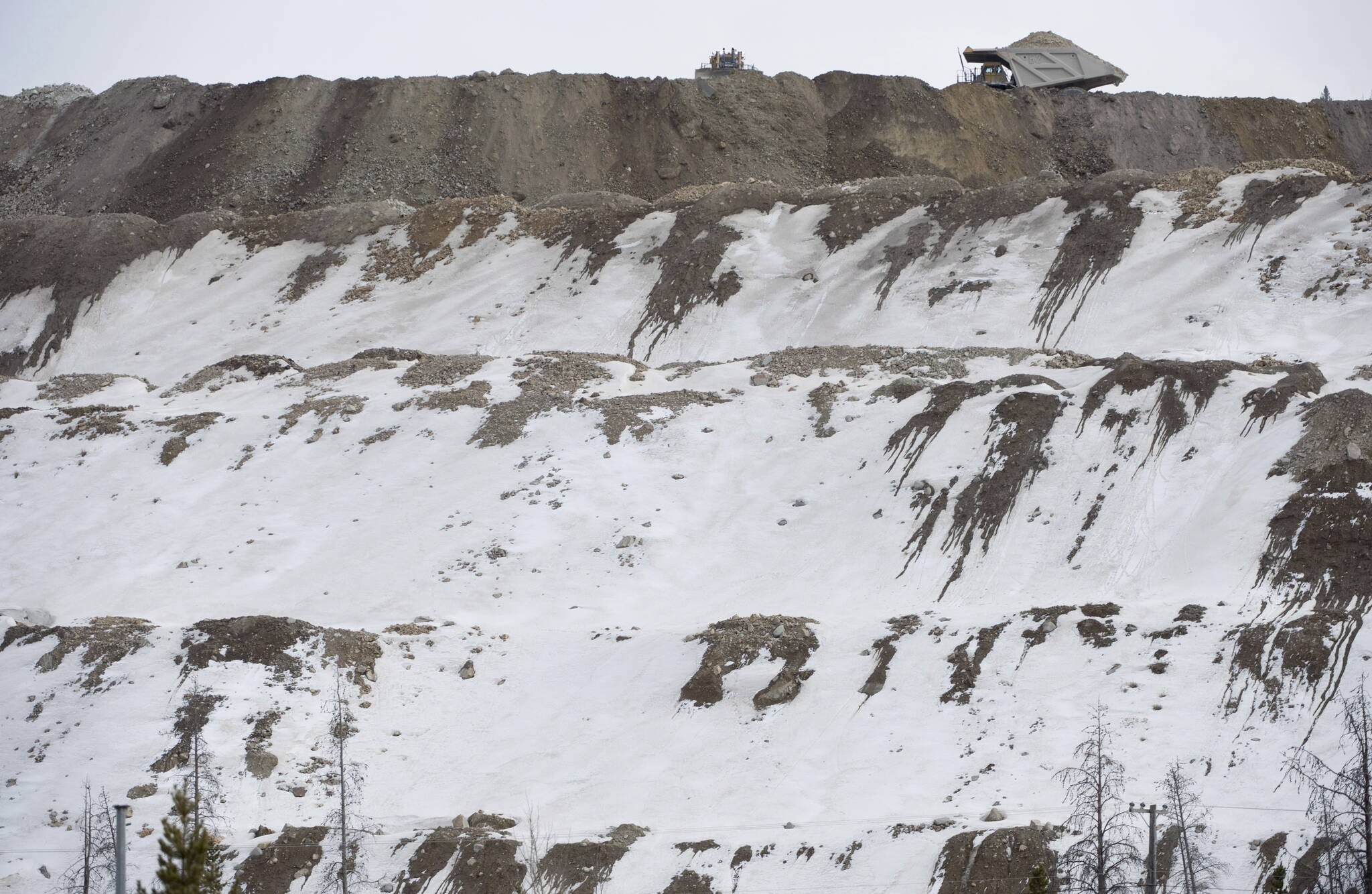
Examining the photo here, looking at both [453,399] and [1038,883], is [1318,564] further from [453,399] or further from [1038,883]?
[453,399]

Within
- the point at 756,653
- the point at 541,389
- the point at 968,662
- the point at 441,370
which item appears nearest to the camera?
the point at 968,662

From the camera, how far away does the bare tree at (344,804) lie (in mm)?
25094

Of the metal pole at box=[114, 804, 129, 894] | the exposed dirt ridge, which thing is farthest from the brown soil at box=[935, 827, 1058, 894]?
the exposed dirt ridge

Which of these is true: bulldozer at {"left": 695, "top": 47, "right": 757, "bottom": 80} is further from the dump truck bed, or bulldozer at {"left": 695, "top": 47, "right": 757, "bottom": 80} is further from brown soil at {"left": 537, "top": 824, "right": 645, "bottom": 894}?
brown soil at {"left": 537, "top": 824, "right": 645, "bottom": 894}

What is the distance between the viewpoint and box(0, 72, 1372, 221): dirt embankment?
75062 mm

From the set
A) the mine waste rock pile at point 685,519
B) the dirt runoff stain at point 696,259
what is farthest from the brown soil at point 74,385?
the dirt runoff stain at point 696,259

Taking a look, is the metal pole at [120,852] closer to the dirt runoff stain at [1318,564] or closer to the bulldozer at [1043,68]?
the dirt runoff stain at [1318,564]

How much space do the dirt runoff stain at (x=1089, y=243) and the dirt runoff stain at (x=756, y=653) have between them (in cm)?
2224

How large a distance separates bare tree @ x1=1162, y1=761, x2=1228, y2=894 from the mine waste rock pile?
0.34m

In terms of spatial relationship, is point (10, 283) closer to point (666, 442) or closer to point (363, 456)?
point (363, 456)

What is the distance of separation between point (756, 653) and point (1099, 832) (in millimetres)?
12327

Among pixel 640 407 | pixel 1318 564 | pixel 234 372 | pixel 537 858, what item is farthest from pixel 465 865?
pixel 234 372

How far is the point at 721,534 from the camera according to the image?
131 ft

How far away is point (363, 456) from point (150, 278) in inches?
1128
